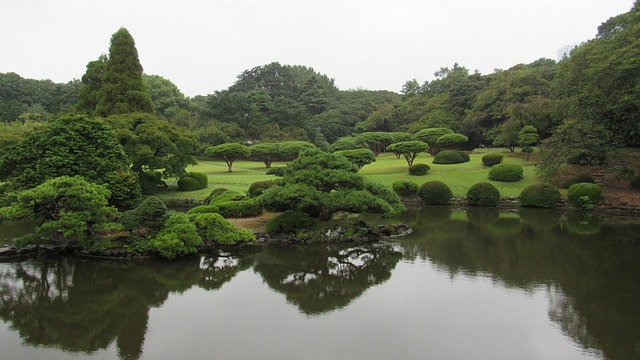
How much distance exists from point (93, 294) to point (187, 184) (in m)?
16.2

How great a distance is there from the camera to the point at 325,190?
1530 cm

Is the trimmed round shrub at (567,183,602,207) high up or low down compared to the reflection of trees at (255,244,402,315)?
up

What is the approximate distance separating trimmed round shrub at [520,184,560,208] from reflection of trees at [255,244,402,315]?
1187 cm

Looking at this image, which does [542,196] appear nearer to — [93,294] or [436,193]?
[436,193]

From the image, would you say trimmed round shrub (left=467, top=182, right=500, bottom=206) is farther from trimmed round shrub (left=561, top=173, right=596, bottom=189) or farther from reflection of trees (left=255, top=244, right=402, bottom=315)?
reflection of trees (left=255, top=244, right=402, bottom=315)

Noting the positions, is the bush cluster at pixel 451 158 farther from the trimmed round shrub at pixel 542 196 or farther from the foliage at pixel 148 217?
the foliage at pixel 148 217

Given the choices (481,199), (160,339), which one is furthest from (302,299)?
(481,199)

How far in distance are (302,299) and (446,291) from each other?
3289mm

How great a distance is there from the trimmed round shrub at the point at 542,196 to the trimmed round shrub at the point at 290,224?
1320 cm

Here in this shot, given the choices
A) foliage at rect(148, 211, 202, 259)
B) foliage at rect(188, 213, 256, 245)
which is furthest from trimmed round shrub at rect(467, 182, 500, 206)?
foliage at rect(148, 211, 202, 259)

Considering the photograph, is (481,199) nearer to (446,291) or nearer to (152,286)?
(446,291)

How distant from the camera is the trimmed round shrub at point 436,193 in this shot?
23.8 meters

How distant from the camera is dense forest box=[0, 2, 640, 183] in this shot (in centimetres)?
2353

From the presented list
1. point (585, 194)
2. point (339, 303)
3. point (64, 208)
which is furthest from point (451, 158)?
point (64, 208)
